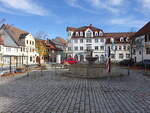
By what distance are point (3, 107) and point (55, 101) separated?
2.30 meters

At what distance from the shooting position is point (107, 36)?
2404 inches

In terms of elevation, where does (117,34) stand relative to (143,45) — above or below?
above

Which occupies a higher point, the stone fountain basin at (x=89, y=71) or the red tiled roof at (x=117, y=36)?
the red tiled roof at (x=117, y=36)

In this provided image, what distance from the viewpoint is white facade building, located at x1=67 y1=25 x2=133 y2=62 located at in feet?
194

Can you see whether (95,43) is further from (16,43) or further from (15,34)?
(15,34)

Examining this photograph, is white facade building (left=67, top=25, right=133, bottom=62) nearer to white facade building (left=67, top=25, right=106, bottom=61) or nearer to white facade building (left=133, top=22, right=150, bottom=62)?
white facade building (left=67, top=25, right=106, bottom=61)

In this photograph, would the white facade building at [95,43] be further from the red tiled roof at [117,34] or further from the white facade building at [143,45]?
the white facade building at [143,45]

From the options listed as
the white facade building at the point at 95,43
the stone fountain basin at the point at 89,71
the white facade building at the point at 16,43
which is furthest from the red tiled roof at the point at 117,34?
the stone fountain basin at the point at 89,71

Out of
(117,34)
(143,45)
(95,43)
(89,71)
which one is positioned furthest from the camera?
(117,34)

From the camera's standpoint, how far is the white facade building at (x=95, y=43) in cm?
5912

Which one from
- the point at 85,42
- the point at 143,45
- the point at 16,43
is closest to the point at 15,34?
the point at 16,43

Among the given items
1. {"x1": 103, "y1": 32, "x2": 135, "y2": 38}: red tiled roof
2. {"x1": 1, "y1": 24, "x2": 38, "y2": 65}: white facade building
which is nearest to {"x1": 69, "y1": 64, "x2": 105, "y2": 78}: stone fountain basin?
{"x1": 1, "y1": 24, "x2": 38, "y2": 65}: white facade building

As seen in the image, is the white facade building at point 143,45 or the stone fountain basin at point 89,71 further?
the white facade building at point 143,45

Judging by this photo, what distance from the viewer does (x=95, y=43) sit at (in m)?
60.8
